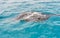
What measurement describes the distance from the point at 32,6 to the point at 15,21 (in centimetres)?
279

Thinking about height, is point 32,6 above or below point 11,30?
above

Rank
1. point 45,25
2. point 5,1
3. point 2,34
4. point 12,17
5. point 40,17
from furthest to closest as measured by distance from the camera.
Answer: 1. point 5,1
2. point 12,17
3. point 40,17
4. point 45,25
5. point 2,34

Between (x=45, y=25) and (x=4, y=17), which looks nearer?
(x=45, y=25)

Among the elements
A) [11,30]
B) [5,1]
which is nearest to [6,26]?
[11,30]

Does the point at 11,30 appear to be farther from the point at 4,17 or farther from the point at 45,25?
the point at 4,17

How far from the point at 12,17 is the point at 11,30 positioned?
1.67 m

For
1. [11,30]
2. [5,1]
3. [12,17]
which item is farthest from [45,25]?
[5,1]

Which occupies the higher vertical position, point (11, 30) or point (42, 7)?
point (42, 7)

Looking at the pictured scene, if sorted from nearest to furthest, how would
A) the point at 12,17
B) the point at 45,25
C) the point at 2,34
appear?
the point at 2,34, the point at 45,25, the point at 12,17

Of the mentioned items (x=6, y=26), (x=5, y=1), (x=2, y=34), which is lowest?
(x=2, y=34)

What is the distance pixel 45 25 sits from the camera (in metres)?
7.23

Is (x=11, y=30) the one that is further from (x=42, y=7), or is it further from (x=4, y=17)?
(x=42, y=7)

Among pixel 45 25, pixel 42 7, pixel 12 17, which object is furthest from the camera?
pixel 42 7

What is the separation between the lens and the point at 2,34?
679 cm
